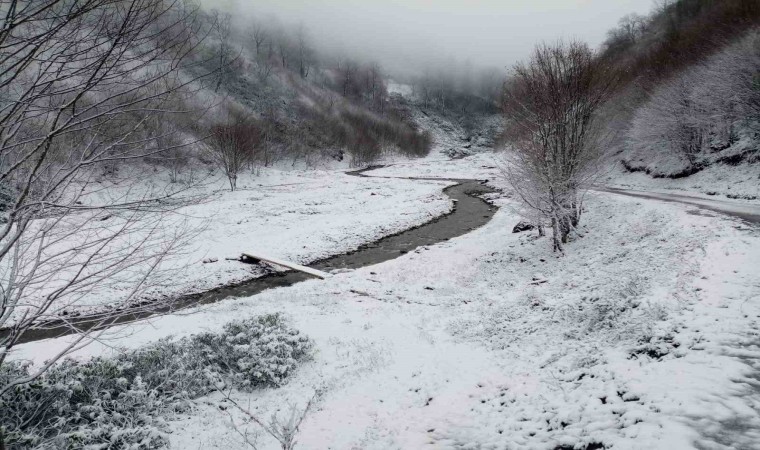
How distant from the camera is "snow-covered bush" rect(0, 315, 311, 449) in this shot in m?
5.53

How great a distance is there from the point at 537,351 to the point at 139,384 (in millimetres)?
7763

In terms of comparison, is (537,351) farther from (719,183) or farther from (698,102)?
(698,102)

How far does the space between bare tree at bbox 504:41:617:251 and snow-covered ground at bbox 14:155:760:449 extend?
2508mm

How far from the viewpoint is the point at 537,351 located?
25.2ft

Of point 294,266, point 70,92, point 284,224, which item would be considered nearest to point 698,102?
point 294,266

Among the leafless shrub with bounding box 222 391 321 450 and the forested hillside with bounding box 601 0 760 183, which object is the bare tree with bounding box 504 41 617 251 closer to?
the forested hillside with bounding box 601 0 760 183

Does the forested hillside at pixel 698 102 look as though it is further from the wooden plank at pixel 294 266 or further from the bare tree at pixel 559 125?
the wooden plank at pixel 294 266

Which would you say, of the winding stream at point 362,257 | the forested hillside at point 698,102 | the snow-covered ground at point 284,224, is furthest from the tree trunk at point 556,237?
the snow-covered ground at point 284,224

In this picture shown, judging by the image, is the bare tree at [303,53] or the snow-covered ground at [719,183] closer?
the snow-covered ground at [719,183]

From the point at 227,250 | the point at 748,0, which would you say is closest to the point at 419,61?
the point at 748,0

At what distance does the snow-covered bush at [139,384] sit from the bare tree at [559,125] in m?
11.4

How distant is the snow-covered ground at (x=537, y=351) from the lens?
4984 mm

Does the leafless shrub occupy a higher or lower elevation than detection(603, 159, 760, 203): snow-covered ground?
lower

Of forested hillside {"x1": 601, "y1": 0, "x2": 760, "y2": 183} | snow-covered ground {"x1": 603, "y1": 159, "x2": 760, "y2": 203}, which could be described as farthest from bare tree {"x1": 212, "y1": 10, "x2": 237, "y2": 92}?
forested hillside {"x1": 601, "y1": 0, "x2": 760, "y2": 183}
